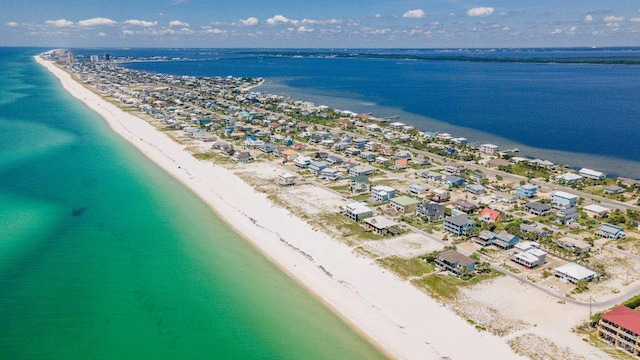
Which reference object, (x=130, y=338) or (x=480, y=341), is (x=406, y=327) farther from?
(x=130, y=338)

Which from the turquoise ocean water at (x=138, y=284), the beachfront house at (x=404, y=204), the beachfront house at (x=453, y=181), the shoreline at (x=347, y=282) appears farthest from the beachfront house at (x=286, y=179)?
the beachfront house at (x=453, y=181)

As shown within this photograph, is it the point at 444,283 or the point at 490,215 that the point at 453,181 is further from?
the point at 444,283

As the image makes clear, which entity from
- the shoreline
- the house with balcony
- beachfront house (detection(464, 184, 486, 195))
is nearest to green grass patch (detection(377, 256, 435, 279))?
the shoreline

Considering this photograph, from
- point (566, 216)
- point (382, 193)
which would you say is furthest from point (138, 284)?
point (566, 216)

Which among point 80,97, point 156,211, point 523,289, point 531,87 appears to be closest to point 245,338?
point 523,289

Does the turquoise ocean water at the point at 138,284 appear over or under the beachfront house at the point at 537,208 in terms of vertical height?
under

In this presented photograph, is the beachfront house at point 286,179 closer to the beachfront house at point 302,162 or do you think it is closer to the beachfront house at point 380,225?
the beachfront house at point 302,162

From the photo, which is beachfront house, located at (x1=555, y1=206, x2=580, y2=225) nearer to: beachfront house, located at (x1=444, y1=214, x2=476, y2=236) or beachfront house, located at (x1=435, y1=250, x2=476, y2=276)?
beachfront house, located at (x1=444, y1=214, x2=476, y2=236)
